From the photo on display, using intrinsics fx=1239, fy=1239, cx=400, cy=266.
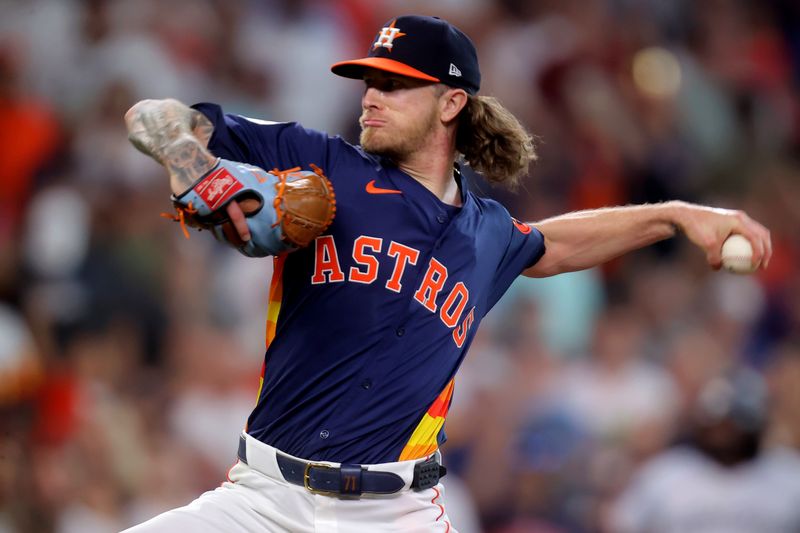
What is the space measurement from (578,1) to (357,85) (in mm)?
2343

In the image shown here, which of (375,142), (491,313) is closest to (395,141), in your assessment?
(375,142)

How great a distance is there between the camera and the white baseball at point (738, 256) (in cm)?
410

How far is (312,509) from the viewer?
13.1 feet

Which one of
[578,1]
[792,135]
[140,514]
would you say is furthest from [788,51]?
[140,514]

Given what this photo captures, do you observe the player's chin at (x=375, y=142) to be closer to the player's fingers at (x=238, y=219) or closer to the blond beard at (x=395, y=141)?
the blond beard at (x=395, y=141)

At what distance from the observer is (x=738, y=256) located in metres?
4.11

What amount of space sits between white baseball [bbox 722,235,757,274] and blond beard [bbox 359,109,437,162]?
1.11 meters

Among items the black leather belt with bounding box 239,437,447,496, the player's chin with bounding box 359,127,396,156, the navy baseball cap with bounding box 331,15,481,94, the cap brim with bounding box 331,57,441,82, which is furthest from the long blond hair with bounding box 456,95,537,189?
the black leather belt with bounding box 239,437,447,496

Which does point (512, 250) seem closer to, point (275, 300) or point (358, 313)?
point (358, 313)

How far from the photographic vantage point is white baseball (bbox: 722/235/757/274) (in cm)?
410

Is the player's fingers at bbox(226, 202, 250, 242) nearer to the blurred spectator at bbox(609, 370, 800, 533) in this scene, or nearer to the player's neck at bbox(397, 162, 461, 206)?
the player's neck at bbox(397, 162, 461, 206)

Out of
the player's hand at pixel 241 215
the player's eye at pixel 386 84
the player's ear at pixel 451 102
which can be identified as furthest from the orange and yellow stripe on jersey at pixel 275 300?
the player's ear at pixel 451 102

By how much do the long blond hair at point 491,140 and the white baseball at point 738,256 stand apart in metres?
0.95

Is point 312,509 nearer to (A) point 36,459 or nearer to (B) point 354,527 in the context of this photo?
(B) point 354,527
